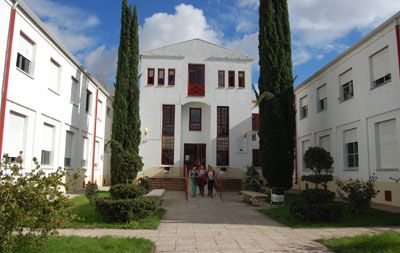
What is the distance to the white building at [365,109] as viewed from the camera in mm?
14875

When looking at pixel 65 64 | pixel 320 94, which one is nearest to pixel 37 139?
pixel 65 64

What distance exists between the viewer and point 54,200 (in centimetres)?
595

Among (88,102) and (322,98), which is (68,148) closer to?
(88,102)

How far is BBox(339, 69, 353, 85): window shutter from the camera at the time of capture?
18.8m

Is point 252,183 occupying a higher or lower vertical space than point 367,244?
higher

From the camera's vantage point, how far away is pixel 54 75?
18.1 meters

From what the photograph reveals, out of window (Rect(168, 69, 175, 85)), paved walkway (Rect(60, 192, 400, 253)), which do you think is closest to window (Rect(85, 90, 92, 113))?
window (Rect(168, 69, 175, 85))

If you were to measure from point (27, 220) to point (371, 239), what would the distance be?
6.40m

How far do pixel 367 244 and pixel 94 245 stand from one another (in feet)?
17.4

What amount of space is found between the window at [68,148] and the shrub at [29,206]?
48.9 feet

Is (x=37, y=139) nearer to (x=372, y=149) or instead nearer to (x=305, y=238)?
(x=305, y=238)

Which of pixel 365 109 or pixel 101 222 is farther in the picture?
pixel 365 109

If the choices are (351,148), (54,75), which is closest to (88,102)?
(54,75)

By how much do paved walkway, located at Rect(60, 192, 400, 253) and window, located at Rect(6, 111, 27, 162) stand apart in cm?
579
